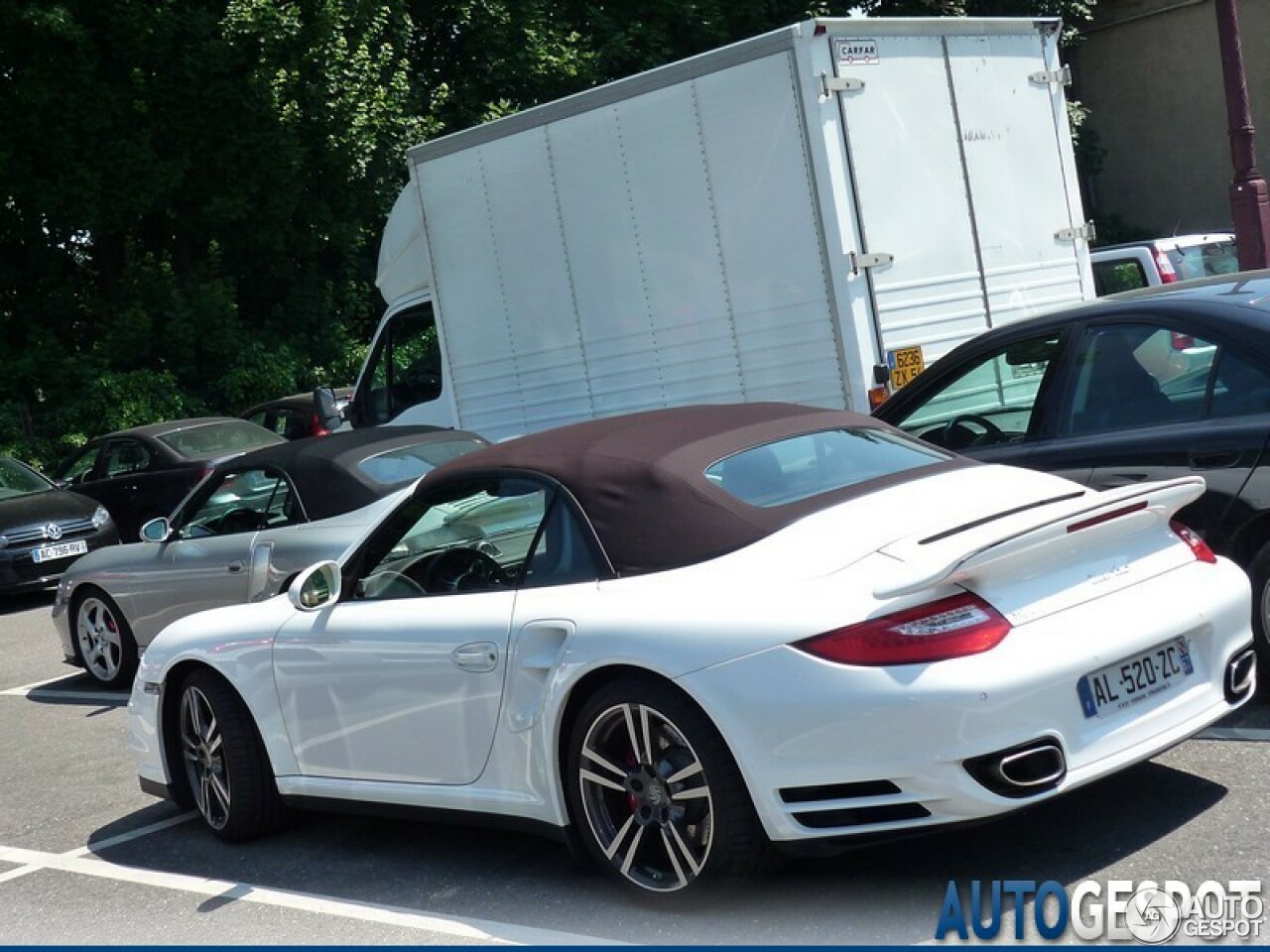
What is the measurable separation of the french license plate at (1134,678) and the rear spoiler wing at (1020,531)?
37cm

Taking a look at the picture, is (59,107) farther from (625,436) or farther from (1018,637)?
(1018,637)

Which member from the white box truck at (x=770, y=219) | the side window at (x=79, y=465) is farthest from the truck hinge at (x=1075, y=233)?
the side window at (x=79, y=465)

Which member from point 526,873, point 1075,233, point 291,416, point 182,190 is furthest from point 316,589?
point 182,190

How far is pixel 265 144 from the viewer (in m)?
24.1

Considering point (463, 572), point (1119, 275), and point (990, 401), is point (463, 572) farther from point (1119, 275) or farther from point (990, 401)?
point (1119, 275)

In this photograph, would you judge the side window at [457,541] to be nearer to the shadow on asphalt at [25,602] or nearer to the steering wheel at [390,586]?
the steering wheel at [390,586]

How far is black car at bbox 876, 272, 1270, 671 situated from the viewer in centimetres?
611

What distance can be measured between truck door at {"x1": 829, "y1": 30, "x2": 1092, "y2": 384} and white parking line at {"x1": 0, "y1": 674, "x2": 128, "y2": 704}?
5.20m

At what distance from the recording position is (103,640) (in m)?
10.5

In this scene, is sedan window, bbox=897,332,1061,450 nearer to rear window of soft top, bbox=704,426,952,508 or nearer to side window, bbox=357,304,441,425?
rear window of soft top, bbox=704,426,952,508

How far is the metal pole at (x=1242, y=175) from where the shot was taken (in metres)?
14.0

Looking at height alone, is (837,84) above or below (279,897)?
above

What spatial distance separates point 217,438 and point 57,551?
243cm

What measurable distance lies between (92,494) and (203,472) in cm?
180
